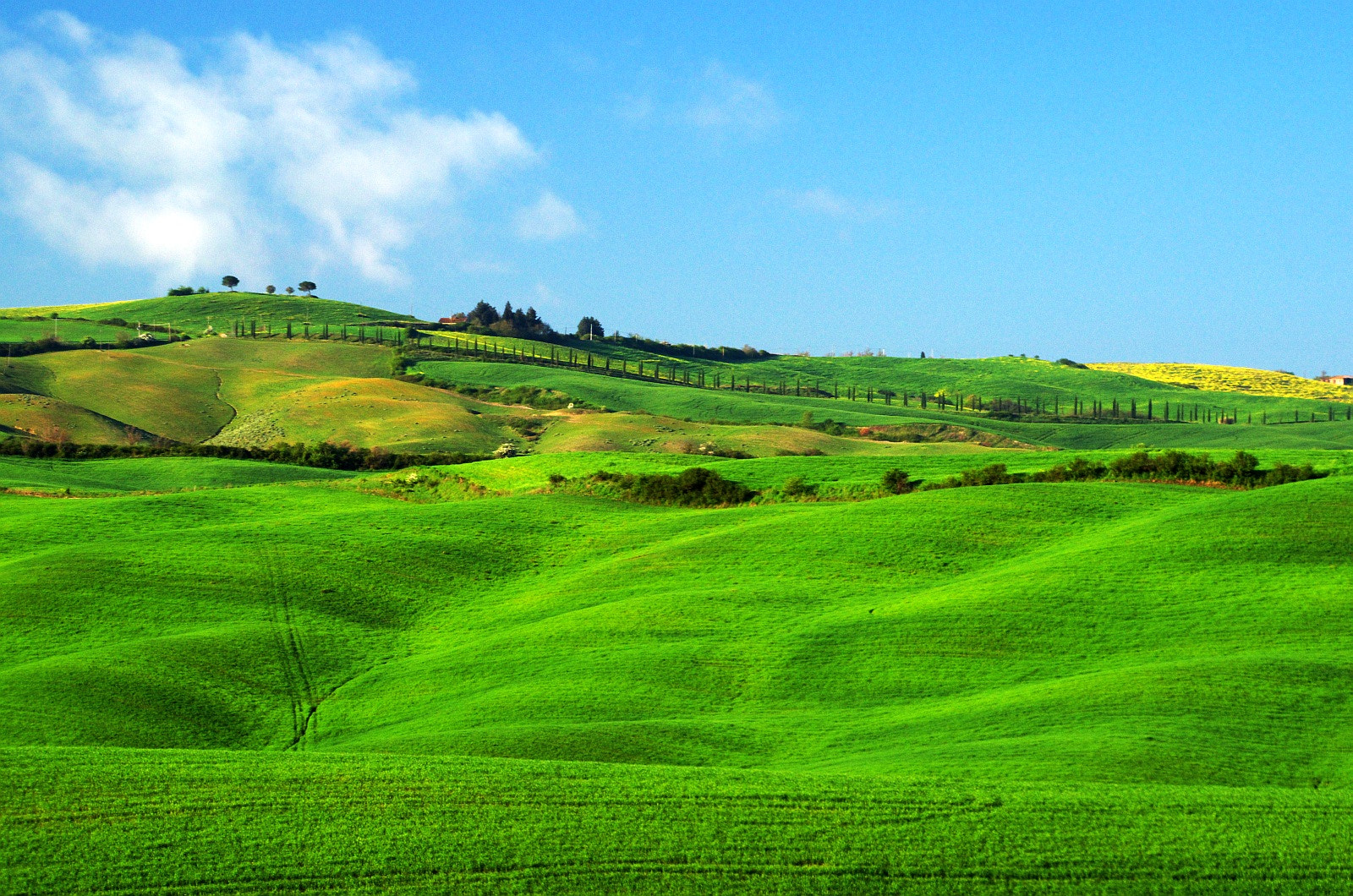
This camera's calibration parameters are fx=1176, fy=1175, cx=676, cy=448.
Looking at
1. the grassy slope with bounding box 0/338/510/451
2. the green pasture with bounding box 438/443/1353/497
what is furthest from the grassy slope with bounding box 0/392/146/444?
the green pasture with bounding box 438/443/1353/497

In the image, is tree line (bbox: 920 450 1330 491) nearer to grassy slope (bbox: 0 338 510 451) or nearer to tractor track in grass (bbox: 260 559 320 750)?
tractor track in grass (bbox: 260 559 320 750)

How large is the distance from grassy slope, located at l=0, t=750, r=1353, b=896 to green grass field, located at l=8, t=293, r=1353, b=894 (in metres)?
0.08

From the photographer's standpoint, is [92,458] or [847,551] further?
[92,458]

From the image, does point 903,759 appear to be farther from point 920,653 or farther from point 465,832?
point 465,832

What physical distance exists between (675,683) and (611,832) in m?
16.1

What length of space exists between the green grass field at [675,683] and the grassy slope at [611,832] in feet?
0.28

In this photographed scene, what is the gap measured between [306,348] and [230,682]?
140 meters

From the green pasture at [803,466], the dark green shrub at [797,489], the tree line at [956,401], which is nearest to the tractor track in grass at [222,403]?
the tree line at [956,401]

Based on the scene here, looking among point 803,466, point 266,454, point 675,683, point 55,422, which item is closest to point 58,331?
point 55,422

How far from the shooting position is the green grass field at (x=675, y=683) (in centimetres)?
2095

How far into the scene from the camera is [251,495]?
69000 millimetres

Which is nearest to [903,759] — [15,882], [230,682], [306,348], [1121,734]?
[1121,734]

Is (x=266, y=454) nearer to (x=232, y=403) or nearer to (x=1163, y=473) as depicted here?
(x=232, y=403)

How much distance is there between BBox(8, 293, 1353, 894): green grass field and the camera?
825 inches
